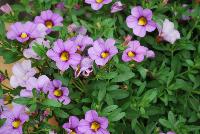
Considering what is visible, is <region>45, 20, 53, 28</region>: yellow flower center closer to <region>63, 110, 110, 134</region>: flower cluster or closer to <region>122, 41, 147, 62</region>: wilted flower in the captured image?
<region>122, 41, 147, 62</region>: wilted flower

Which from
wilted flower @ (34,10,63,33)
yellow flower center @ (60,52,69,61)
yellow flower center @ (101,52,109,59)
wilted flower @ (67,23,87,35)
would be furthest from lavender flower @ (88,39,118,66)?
wilted flower @ (34,10,63,33)

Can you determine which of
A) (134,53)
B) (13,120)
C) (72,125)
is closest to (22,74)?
(13,120)

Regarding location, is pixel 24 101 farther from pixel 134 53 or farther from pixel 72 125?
pixel 134 53

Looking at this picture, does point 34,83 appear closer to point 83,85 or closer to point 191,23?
point 83,85

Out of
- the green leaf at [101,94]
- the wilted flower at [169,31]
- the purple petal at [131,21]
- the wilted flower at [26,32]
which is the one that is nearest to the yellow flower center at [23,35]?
the wilted flower at [26,32]

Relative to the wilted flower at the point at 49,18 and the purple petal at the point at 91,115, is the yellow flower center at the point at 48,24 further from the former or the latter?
the purple petal at the point at 91,115

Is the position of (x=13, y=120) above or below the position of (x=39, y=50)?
below
